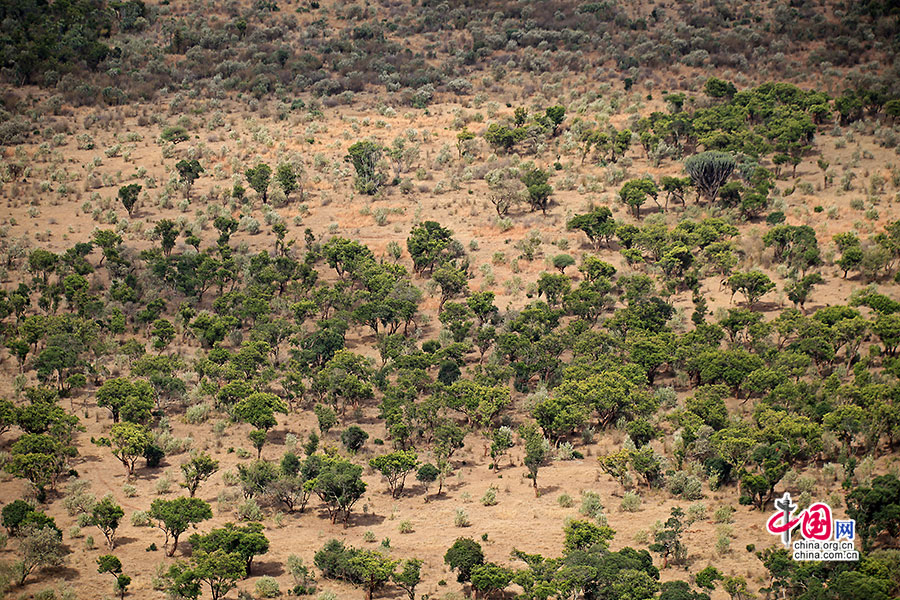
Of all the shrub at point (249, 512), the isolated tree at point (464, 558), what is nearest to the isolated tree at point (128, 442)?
the shrub at point (249, 512)

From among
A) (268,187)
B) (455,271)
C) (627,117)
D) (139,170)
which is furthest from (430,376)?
(627,117)

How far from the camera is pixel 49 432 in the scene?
187 ft

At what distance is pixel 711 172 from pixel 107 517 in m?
54.4

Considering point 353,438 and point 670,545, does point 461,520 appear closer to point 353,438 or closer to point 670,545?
point 353,438

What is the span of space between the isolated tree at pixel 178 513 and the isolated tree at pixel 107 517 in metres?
1.58

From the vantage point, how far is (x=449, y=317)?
6825cm

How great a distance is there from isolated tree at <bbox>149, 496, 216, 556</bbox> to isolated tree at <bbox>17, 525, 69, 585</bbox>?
4329 millimetres

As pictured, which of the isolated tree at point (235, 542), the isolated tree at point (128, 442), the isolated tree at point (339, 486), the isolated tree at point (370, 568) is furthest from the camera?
the isolated tree at point (128, 442)

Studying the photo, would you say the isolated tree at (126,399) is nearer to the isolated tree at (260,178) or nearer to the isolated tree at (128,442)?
the isolated tree at (128,442)

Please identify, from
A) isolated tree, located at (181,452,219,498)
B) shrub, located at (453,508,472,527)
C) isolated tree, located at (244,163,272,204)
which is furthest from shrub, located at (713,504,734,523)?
isolated tree, located at (244,163,272,204)

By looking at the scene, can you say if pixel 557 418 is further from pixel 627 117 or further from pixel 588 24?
pixel 588 24

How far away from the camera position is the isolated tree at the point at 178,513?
157ft

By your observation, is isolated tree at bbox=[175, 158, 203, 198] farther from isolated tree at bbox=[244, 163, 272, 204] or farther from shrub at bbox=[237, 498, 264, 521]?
shrub at bbox=[237, 498, 264, 521]

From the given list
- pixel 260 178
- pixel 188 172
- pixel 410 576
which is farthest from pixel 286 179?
pixel 410 576
